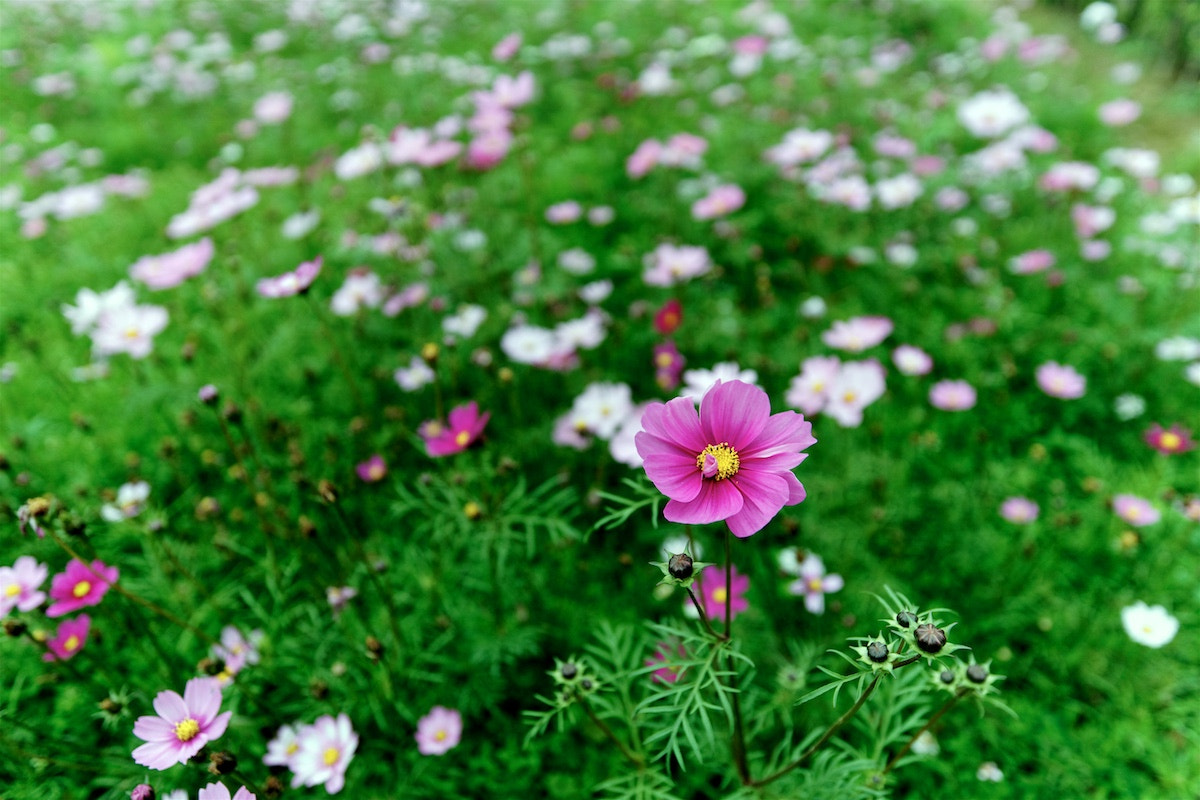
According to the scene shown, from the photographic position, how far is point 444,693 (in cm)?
144

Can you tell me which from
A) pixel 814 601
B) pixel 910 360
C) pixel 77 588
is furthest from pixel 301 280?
pixel 910 360

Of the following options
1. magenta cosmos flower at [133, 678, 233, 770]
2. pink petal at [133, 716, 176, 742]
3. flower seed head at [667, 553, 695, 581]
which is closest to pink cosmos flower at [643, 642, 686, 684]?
flower seed head at [667, 553, 695, 581]

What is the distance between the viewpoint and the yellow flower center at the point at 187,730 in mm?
1014

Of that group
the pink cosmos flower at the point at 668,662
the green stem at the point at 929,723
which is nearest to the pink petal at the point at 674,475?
the pink cosmos flower at the point at 668,662

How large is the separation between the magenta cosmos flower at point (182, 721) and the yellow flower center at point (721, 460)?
0.82 meters

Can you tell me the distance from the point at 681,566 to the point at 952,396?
1.60 m

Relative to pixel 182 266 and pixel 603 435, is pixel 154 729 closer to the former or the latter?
pixel 603 435

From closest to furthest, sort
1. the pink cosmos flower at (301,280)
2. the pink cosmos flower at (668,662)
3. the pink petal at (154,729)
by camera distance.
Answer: the pink cosmos flower at (668,662) → the pink petal at (154,729) → the pink cosmos flower at (301,280)

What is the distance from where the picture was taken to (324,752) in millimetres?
1245

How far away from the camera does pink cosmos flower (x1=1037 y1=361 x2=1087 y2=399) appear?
6.35 feet

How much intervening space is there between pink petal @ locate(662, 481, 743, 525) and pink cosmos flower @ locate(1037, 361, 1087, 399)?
1.62 meters

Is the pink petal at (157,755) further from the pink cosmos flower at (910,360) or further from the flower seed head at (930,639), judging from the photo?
the pink cosmos flower at (910,360)

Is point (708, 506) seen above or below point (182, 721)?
above

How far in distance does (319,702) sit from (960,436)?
190 centimetres
